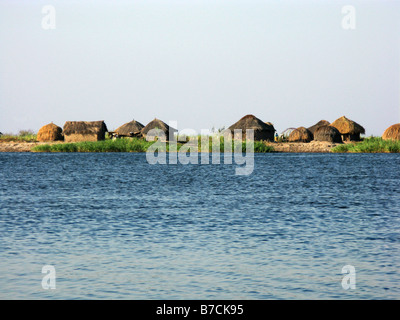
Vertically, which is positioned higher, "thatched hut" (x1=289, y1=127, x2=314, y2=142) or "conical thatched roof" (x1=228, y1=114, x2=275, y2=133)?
"conical thatched roof" (x1=228, y1=114, x2=275, y2=133)

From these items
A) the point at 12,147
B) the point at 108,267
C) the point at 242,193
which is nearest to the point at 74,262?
the point at 108,267

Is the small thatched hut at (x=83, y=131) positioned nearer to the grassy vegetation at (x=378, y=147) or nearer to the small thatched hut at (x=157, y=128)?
the small thatched hut at (x=157, y=128)

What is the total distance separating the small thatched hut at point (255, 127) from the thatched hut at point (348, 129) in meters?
10.6

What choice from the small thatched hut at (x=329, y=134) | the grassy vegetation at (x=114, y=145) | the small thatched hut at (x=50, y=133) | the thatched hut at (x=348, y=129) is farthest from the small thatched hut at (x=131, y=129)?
the thatched hut at (x=348, y=129)

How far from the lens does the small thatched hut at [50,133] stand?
8606 centimetres

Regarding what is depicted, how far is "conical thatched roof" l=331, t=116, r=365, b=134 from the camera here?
86250mm

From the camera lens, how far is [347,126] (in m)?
86.5

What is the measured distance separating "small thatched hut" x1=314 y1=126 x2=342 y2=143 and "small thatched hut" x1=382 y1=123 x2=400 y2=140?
249 inches

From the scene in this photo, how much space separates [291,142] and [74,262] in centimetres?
7442

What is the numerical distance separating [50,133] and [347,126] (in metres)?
44.0

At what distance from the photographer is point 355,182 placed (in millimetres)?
39375

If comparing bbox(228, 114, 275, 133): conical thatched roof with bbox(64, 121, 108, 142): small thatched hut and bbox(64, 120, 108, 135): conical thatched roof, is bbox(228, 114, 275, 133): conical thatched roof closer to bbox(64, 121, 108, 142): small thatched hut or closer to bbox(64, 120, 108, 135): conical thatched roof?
bbox(64, 120, 108, 135): conical thatched roof

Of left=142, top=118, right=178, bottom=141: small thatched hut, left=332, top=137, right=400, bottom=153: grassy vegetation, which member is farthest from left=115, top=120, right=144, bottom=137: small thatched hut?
left=332, top=137, right=400, bottom=153: grassy vegetation

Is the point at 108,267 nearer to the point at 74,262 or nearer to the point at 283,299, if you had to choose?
the point at 74,262
